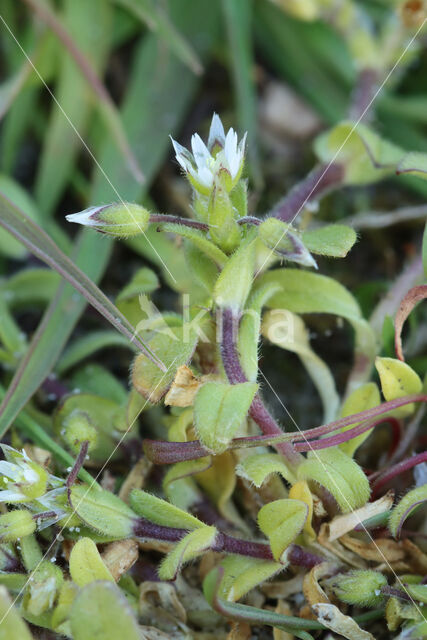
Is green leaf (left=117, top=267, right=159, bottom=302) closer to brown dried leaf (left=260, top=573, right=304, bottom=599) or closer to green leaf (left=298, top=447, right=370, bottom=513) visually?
green leaf (left=298, top=447, right=370, bottom=513)

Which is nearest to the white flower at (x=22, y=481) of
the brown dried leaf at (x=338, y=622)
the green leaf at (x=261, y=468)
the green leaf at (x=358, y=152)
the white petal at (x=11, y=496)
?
the white petal at (x=11, y=496)

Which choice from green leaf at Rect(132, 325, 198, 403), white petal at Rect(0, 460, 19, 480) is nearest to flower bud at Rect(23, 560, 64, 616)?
white petal at Rect(0, 460, 19, 480)

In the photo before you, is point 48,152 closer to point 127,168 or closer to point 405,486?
point 127,168

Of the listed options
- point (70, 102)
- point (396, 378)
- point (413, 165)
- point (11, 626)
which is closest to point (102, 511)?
point (11, 626)

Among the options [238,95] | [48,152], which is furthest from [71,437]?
[238,95]

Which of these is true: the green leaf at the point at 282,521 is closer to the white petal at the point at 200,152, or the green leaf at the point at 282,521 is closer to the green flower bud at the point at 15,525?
the green flower bud at the point at 15,525
